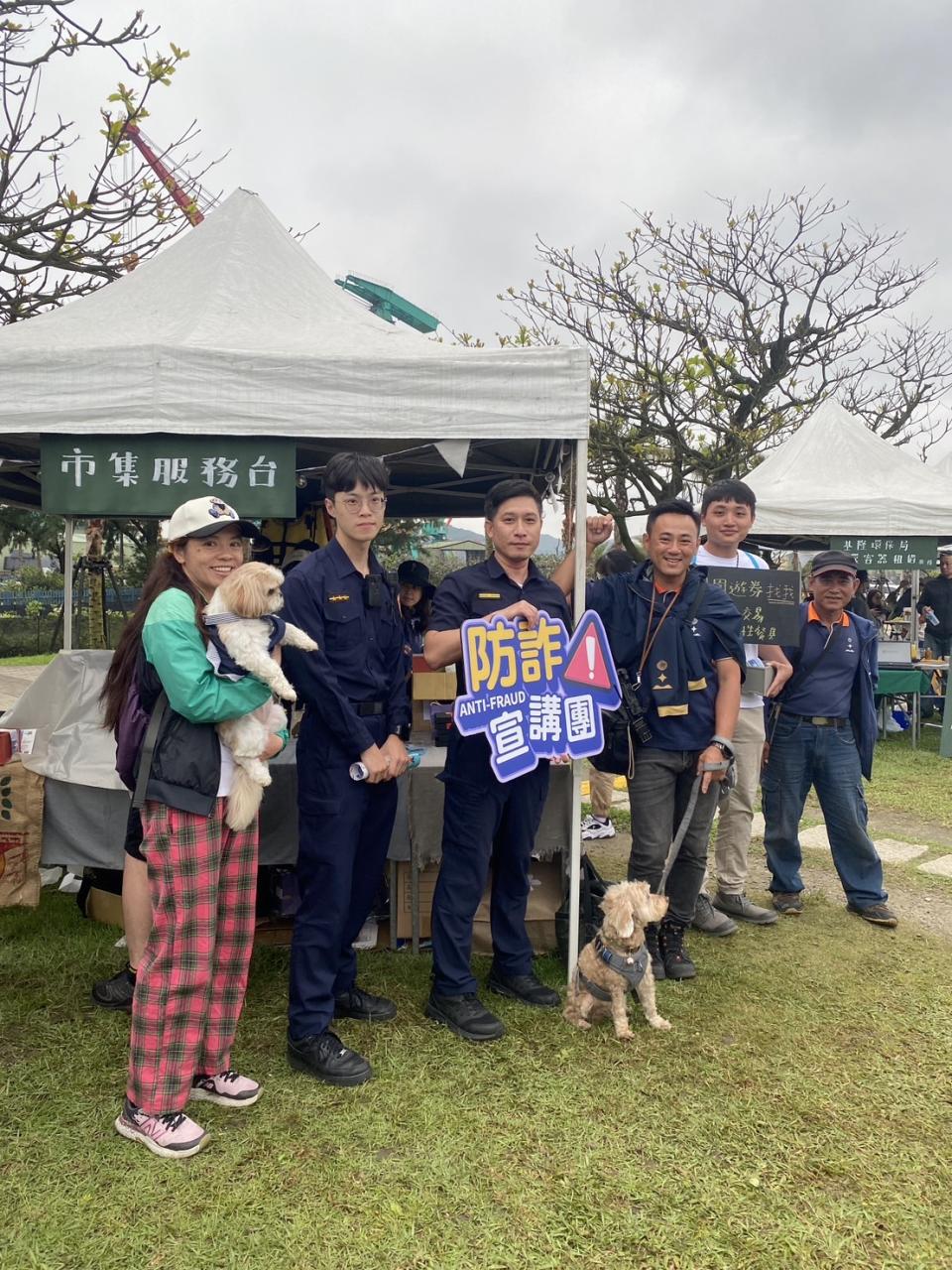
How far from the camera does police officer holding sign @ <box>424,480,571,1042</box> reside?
2.94 meters

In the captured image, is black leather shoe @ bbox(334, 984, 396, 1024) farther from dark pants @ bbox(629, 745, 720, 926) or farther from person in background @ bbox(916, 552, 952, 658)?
person in background @ bbox(916, 552, 952, 658)

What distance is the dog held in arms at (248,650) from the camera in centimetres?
227

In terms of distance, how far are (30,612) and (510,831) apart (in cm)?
2005

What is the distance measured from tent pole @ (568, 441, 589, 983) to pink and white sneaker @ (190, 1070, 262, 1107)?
1.25m

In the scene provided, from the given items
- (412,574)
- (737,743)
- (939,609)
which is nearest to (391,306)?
(412,574)

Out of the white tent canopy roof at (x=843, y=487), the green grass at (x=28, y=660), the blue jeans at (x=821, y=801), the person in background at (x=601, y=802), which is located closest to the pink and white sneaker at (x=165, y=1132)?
the blue jeans at (x=821, y=801)

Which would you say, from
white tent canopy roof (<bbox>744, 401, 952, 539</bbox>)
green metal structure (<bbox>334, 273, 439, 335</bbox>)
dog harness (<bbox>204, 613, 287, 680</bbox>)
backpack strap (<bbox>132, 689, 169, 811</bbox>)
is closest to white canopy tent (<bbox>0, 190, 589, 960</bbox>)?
dog harness (<bbox>204, 613, 287, 680</bbox>)

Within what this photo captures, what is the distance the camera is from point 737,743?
4047mm

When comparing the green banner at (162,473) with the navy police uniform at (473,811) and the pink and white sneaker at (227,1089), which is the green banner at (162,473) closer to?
the navy police uniform at (473,811)

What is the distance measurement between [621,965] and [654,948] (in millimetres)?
602

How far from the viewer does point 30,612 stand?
19.9m

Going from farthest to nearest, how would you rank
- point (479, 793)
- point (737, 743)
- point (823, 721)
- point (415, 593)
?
point (415, 593) < point (823, 721) < point (737, 743) < point (479, 793)

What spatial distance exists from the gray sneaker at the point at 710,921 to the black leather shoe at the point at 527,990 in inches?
40.9

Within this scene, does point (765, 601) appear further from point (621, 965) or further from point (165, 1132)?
point (165, 1132)
